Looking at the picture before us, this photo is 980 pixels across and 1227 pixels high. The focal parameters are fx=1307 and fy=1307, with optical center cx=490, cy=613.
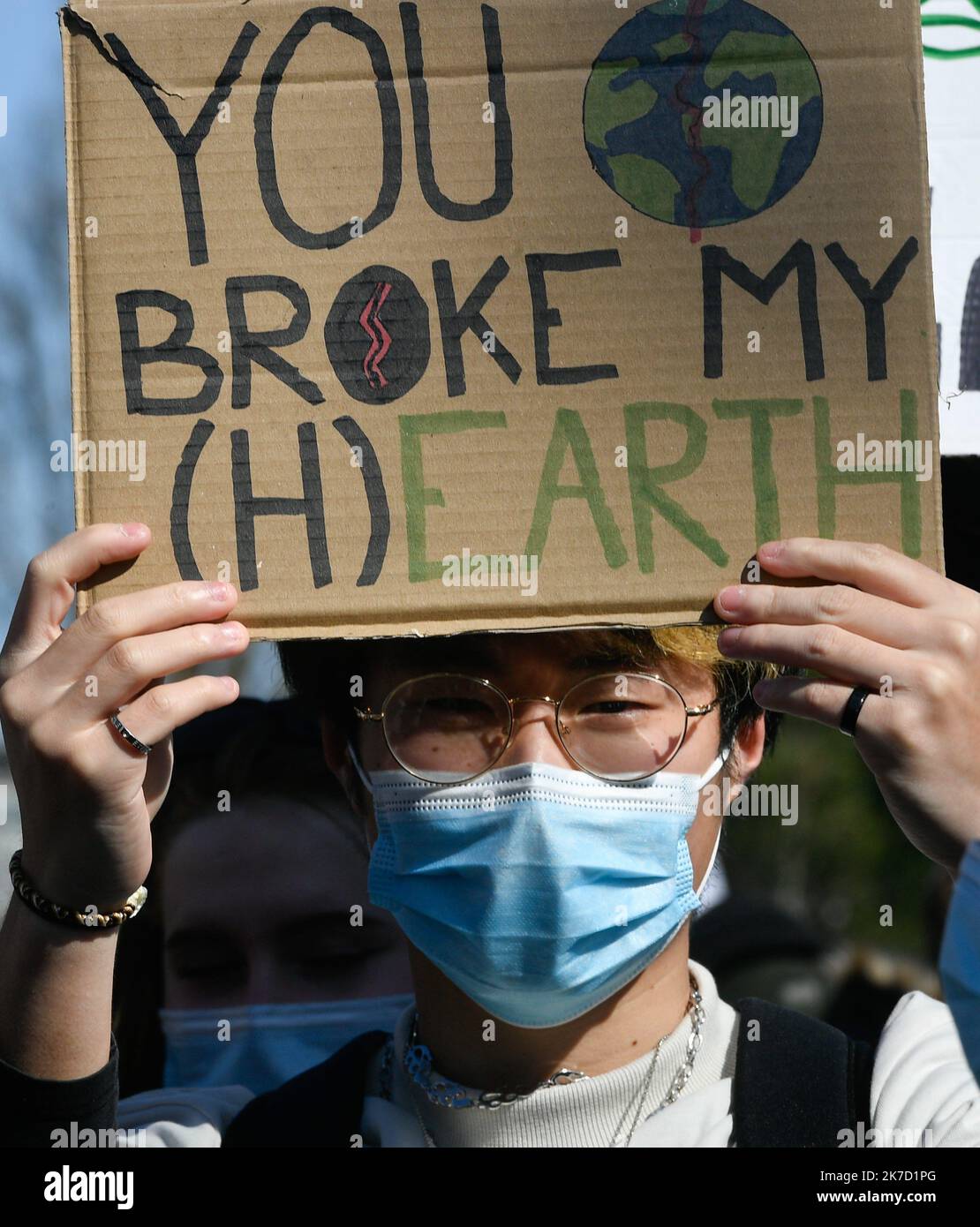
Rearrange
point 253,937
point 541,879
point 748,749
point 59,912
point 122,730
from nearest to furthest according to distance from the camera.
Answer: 1. point 122,730
2. point 59,912
3. point 541,879
4. point 748,749
5. point 253,937

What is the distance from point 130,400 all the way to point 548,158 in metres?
0.78

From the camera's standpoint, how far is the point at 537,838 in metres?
2.27

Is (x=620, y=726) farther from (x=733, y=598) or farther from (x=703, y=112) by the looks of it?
(x=703, y=112)

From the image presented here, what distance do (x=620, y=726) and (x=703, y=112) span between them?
3.40 feet

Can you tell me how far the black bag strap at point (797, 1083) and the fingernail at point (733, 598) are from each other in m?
0.83

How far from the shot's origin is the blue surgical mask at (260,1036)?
3287 millimetres

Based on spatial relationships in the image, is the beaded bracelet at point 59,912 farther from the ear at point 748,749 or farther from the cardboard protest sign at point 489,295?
the ear at point 748,749

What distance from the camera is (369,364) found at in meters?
2.11

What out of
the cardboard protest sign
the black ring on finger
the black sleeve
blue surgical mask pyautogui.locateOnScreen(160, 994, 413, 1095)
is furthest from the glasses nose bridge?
blue surgical mask pyautogui.locateOnScreen(160, 994, 413, 1095)

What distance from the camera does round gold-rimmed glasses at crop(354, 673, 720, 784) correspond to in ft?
7.57

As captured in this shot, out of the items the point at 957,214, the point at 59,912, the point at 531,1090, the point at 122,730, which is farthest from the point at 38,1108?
the point at 957,214

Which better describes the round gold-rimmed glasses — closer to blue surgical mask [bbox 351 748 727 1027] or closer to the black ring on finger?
blue surgical mask [bbox 351 748 727 1027]

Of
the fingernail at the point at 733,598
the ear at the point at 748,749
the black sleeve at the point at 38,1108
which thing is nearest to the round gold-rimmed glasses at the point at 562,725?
the ear at the point at 748,749
